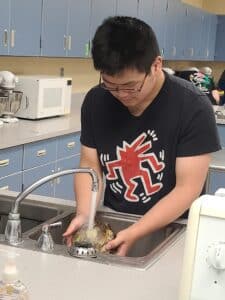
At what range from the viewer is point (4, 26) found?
3.62m

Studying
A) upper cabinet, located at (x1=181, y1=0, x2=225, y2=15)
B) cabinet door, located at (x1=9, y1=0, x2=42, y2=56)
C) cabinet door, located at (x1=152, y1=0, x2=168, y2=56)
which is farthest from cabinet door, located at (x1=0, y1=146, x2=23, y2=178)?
upper cabinet, located at (x1=181, y1=0, x2=225, y2=15)

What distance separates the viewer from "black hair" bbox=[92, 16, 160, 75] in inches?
55.4

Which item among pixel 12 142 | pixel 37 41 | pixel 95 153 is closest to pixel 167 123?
pixel 95 153

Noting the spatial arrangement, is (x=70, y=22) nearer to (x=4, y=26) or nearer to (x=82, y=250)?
(x=4, y=26)

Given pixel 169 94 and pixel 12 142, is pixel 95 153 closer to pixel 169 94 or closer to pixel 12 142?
pixel 169 94

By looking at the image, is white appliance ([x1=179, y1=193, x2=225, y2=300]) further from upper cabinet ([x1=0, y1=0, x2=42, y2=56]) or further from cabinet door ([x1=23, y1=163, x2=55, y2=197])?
upper cabinet ([x1=0, y1=0, x2=42, y2=56])

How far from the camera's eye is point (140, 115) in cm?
165

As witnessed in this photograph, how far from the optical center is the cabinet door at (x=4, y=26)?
11.7 feet

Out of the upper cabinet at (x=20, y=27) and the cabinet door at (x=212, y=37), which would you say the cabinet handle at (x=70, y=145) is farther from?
the cabinet door at (x=212, y=37)

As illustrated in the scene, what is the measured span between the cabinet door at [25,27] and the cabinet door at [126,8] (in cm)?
135

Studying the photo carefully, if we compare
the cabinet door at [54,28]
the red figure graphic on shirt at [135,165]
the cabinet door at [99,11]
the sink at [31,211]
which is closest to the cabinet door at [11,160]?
the cabinet door at [54,28]

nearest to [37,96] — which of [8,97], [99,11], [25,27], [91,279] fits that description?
[8,97]

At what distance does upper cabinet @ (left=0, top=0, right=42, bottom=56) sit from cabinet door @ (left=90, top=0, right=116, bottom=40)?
805mm

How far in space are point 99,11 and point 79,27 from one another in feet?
1.16
